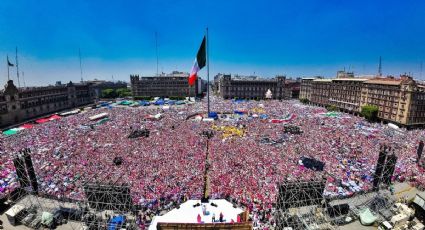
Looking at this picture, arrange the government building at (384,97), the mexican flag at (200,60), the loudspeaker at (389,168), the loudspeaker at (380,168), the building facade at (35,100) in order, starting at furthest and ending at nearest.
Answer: the building facade at (35,100), the government building at (384,97), the mexican flag at (200,60), the loudspeaker at (389,168), the loudspeaker at (380,168)

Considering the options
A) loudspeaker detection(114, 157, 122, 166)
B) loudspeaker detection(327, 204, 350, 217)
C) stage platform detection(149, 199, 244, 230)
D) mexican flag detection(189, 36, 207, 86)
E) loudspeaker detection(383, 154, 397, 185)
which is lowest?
stage platform detection(149, 199, 244, 230)

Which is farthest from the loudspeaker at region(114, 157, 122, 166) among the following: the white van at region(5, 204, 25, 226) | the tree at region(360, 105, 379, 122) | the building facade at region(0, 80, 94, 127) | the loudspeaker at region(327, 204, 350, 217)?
the tree at region(360, 105, 379, 122)

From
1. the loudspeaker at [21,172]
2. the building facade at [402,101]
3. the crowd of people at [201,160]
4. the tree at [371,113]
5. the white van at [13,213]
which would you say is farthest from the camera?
the tree at [371,113]

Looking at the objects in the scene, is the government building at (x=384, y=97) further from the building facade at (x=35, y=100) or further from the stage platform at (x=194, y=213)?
the building facade at (x=35, y=100)

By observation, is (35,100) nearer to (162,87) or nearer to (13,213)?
(162,87)

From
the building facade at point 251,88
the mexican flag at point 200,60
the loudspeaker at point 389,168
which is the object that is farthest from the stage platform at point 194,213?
the building facade at point 251,88

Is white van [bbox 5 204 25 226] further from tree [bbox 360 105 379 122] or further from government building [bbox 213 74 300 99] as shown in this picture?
government building [bbox 213 74 300 99]
